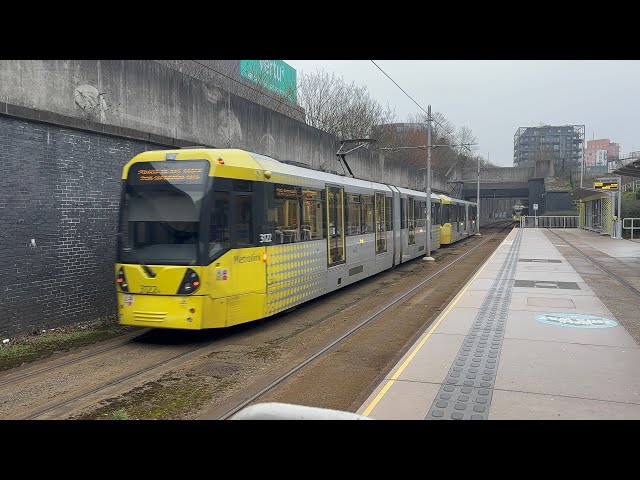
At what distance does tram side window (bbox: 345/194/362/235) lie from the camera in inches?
568

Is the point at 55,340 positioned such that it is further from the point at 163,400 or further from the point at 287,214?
the point at 287,214

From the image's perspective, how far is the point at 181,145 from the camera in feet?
45.0

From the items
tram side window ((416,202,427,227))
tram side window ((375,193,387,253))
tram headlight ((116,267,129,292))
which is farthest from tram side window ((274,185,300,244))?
tram side window ((416,202,427,227))

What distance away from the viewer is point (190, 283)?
8539mm

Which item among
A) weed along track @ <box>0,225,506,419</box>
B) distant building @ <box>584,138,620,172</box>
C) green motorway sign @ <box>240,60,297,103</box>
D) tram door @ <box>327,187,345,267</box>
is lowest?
weed along track @ <box>0,225,506,419</box>

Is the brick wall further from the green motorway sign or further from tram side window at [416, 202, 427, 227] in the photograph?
the green motorway sign

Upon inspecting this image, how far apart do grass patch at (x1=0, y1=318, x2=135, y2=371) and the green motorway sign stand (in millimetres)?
23562

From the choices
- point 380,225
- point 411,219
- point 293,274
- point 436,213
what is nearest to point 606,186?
point 436,213

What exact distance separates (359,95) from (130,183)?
3510 cm

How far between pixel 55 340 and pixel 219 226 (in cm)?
343

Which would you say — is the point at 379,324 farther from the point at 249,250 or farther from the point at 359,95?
the point at 359,95

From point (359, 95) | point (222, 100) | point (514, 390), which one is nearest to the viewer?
point (514, 390)
